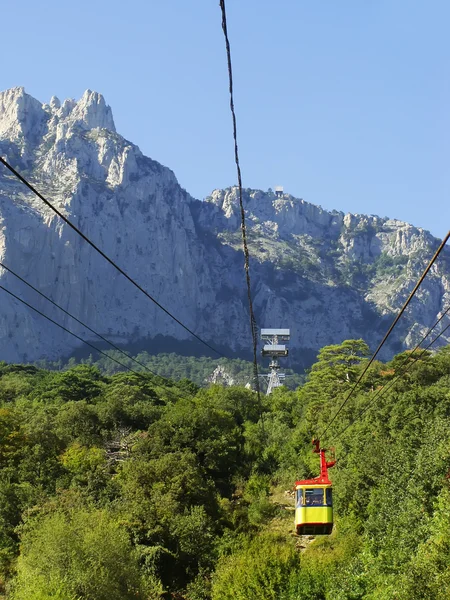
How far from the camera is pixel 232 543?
158 feet

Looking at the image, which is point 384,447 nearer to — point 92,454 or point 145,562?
point 145,562

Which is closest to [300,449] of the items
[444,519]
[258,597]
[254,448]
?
[254,448]

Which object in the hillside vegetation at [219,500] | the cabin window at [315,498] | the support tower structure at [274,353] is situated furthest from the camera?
the support tower structure at [274,353]

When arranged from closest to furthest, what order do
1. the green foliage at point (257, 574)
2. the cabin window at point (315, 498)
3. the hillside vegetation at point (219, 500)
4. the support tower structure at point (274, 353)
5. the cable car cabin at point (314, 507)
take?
the cable car cabin at point (314, 507)
the cabin window at point (315, 498)
the hillside vegetation at point (219, 500)
the green foliage at point (257, 574)
the support tower structure at point (274, 353)

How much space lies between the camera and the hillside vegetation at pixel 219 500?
38344mm

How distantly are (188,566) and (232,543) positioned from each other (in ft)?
11.1

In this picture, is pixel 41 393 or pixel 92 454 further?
pixel 41 393

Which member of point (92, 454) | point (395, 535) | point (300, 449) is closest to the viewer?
point (395, 535)

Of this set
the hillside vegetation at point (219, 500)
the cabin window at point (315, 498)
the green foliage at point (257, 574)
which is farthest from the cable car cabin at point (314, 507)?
the green foliage at point (257, 574)

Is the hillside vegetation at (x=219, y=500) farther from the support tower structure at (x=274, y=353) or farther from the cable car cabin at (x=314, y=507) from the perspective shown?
the support tower structure at (x=274, y=353)

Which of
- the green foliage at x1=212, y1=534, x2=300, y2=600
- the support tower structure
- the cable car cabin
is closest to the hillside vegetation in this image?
the green foliage at x1=212, y1=534, x2=300, y2=600

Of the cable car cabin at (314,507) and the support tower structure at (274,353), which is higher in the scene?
the support tower structure at (274,353)

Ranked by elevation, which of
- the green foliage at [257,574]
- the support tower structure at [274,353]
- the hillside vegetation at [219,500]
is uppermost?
the support tower structure at [274,353]

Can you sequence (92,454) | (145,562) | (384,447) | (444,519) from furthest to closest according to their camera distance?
(92,454), (384,447), (145,562), (444,519)
